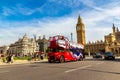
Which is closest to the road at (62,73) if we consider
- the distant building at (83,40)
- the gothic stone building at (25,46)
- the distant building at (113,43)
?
the distant building at (113,43)

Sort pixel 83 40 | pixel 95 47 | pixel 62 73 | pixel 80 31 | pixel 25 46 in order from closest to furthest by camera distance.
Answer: pixel 62 73
pixel 25 46
pixel 80 31
pixel 83 40
pixel 95 47

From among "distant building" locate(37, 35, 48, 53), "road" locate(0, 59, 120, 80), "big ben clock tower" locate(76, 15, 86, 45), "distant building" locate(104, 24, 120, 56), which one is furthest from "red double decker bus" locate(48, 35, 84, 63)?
"big ben clock tower" locate(76, 15, 86, 45)

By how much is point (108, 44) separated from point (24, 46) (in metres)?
64.4

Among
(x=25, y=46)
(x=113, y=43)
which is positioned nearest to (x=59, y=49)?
(x=25, y=46)

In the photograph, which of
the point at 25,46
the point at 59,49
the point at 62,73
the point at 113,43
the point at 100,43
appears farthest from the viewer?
the point at 100,43

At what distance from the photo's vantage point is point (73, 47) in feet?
105

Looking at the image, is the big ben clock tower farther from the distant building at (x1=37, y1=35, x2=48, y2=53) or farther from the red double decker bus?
the red double decker bus

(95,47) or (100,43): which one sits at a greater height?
(100,43)

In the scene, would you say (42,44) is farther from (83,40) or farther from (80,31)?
(83,40)

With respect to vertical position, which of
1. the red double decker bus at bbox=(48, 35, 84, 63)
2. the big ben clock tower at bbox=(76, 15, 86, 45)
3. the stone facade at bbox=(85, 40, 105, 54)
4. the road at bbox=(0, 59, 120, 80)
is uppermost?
the big ben clock tower at bbox=(76, 15, 86, 45)

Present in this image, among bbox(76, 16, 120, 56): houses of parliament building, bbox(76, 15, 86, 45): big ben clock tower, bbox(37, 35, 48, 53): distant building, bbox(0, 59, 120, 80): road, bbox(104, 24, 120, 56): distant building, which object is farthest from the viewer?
bbox(76, 15, 86, 45): big ben clock tower

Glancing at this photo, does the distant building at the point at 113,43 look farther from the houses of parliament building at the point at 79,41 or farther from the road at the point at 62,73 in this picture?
the road at the point at 62,73

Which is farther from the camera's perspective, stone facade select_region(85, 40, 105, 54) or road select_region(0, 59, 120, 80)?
stone facade select_region(85, 40, 105, 54)

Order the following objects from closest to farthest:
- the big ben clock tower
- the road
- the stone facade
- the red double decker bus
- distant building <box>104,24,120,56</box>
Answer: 1. the road
2. the red double decker bus
3. distant building <box>104,24,120,56</box>
4. the big ben clock tower
5. the stone facade
